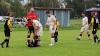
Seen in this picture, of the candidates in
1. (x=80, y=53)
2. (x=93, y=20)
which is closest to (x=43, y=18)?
(x=93, y=20)

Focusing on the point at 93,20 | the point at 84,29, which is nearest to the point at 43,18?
the point at 84,29

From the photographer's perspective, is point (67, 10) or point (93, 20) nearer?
point (93, 20)

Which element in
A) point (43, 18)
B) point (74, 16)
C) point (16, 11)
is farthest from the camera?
point (74, 16)

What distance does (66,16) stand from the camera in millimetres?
60094

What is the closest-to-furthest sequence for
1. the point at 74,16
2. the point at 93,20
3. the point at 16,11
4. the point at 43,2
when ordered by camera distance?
the point at 93,20, the point at 16,11, the point at 43,2, the point at 74,16

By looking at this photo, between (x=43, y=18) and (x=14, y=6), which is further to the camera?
(x=14, y=6)

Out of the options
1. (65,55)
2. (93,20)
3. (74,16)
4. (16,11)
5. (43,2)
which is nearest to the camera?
(65,55)

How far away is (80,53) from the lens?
68.6 ft

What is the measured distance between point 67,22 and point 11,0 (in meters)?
42.7

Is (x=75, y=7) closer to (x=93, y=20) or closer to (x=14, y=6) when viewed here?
(x=14, y=6)

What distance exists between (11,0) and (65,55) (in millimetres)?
82057

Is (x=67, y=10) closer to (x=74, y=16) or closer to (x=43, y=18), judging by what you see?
(x=43, y=18)

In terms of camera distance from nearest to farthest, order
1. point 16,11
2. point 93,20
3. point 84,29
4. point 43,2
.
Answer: point 93,20
point 84,29
point 16,11
point 43,2

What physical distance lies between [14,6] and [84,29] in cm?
6645
